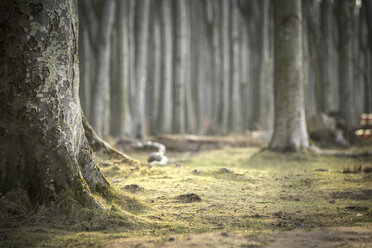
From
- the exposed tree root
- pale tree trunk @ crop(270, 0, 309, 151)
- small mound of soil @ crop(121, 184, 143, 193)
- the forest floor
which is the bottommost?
the forest floor

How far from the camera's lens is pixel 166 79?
49.9 feet

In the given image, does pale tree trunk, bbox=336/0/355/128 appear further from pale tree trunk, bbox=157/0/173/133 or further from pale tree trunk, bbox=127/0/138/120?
pale tree trunk, bbox=127/0/138/120

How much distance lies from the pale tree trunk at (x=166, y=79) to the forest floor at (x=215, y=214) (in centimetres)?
955

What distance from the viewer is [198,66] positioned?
64.1ft

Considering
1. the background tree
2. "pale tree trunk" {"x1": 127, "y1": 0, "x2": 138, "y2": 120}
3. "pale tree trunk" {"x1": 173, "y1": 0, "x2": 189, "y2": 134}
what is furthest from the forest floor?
"pale tree trunk" {"x1": 127, "y1": 0, "x2": 138, "y2": 120}

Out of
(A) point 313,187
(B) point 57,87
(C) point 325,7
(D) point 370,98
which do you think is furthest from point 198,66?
(B) point 57,87

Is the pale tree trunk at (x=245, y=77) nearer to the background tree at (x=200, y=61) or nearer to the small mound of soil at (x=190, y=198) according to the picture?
the background tree at (x=200, y=61)

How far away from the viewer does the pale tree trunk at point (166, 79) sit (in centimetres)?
1521

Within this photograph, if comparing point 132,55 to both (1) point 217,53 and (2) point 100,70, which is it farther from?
(1) point 217,53

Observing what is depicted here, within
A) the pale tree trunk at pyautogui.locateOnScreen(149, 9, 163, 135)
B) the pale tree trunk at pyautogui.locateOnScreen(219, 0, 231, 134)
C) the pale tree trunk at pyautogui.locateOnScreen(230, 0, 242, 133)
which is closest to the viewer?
the pale tree trunk at pyautogui.locateOnScreen(149, 9, 163, 135)

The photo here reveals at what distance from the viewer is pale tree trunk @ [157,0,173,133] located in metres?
15.2

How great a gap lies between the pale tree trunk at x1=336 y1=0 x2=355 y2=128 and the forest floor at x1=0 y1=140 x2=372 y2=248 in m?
9.15

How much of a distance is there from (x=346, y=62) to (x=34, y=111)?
1393 centimetres

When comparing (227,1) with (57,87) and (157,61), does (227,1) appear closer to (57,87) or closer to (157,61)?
(157,61)
